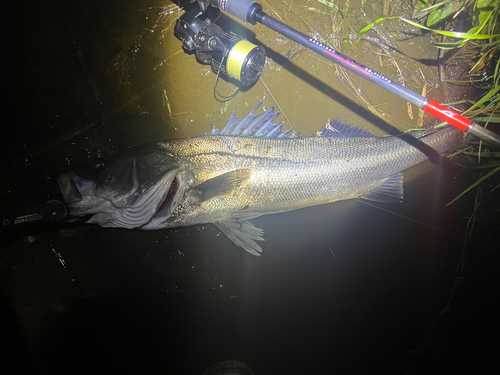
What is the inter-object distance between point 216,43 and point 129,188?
1387mm

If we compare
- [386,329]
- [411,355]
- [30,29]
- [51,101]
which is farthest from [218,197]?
[411,355]

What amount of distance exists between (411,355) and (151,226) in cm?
318

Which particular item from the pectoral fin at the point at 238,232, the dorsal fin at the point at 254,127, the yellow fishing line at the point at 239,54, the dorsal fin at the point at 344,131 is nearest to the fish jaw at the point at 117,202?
the pectoral fin at the point at 238,232

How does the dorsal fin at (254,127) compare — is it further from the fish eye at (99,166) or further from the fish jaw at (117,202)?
the fish eye at (99,166)

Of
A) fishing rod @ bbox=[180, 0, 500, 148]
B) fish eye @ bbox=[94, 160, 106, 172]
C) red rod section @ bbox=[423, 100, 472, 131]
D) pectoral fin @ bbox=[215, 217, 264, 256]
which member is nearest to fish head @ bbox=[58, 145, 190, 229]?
fish eye @ bbox=[94, 160, 106, 172]

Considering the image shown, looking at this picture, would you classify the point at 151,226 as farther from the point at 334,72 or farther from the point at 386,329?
the point at 386,329

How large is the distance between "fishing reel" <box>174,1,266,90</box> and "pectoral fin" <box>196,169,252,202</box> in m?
0.83

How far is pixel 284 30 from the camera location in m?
2.03

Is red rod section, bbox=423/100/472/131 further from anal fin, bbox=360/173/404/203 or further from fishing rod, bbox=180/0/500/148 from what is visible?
anal fin, bbox=360/173/404/203

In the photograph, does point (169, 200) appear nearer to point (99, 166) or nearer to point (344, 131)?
point (99, 166)

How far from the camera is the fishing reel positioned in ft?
7.25

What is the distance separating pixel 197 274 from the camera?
276 cm

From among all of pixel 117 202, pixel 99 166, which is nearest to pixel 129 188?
pixel 117 202

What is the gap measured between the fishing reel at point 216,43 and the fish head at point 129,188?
93 cm
